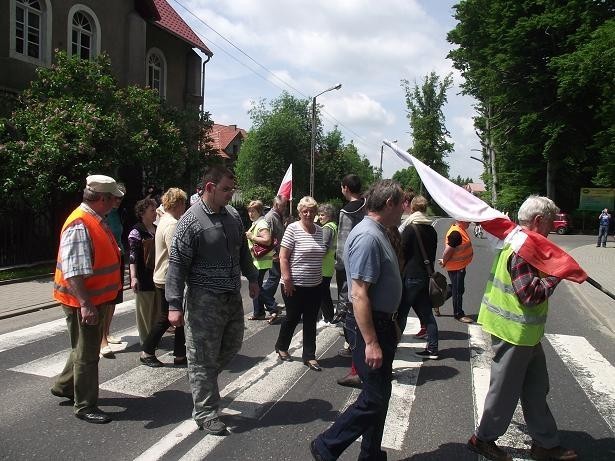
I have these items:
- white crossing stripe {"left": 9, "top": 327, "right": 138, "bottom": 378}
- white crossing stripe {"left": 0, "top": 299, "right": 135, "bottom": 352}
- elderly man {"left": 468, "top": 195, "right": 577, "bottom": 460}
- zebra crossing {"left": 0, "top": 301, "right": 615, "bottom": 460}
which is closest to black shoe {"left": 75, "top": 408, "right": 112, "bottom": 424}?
zebra crossing {"left": 0, "top": 301, "right": 615, "bottom": 460}

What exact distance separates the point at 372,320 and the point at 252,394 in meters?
2.04

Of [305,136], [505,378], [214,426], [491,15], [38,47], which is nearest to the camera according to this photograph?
[505,378]

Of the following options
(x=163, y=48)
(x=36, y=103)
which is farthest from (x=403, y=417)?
(x=163, y=48)

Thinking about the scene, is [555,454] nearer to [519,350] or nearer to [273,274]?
[519,350]

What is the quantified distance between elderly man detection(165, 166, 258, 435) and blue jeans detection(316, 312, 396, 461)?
1017 millimetres

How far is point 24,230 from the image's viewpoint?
12797 mm

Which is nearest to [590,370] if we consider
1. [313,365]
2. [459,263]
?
[459,263]

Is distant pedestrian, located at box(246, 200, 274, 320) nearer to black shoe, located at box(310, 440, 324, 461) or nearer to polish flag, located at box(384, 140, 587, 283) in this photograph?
polish flag, located at box(384, 140, 587, 283)

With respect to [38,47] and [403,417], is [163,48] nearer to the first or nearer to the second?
[38,47]

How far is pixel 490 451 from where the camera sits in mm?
3658

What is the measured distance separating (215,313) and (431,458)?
71.6 inches

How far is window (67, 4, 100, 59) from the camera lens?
17.7m

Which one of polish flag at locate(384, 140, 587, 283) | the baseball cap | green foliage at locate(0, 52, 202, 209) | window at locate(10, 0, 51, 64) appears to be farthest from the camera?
window at locate(10, 0, 51, 64)

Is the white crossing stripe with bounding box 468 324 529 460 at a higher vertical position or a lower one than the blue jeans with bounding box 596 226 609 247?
lower
